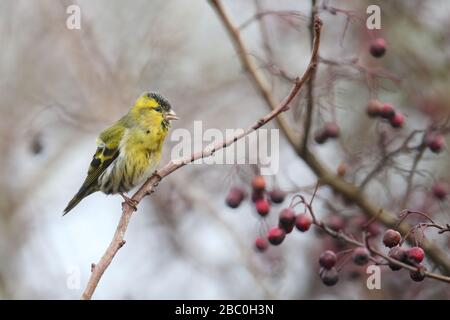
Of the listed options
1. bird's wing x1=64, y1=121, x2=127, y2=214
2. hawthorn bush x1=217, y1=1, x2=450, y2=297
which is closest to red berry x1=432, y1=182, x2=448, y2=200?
hawthorn bush x1=217, y1=1, x2=450, y2=297

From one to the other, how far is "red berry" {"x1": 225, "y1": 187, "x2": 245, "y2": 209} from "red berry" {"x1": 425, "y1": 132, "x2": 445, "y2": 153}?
0.99m

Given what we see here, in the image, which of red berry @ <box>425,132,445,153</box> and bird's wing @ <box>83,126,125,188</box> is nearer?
red berry @ <box>425,132,445,153</box>

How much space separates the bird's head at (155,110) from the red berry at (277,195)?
84cm

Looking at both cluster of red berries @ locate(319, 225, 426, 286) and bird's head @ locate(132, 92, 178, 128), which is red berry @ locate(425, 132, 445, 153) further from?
bird's head @ locate(132, 92, 178, 128)

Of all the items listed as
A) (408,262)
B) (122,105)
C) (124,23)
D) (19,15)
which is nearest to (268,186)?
(408,262)

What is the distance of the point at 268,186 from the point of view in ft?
12.5

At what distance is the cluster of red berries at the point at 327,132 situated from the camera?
13.1 feet

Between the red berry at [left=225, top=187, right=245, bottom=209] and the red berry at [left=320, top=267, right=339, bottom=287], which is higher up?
the red berry at [left=225, top=187, right=245, bottom=209]

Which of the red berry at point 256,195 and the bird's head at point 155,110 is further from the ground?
the bird's head at point 155,110

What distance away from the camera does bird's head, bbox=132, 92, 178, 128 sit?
4148 millimetres

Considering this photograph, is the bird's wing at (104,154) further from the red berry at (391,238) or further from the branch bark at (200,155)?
the red berry at (391,238)

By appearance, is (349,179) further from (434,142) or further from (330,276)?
(330,276)

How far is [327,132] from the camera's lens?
4.01 meters

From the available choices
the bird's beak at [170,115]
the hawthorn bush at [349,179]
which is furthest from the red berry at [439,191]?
the bird's beak at [170,115]
